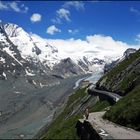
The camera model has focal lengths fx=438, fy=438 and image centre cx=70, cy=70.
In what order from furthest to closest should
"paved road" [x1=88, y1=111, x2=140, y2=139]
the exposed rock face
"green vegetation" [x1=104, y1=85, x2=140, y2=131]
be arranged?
1. "green vegetation" [x1=104, y1=85, x2=140, y2=131]
2. the exposed rock face
3. "paved road" [x1=88, y1=111, x2=140, y2=139]

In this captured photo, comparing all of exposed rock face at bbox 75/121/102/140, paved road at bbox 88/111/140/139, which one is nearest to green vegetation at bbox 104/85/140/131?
paved road at bbox 88/111/140/139

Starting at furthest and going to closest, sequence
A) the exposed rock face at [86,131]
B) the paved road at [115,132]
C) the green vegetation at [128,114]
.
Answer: the green vegetation at [128,114] → the exposed rock face at [86,131] → the paved road at [115,132]

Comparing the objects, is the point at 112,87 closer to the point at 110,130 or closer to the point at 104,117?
the point at 104,117

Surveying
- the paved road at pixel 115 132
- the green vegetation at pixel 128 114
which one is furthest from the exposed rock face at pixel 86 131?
the green vegetation at pixel 128 114

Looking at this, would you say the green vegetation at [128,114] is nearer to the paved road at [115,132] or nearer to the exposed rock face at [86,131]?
the paved road at [115,132]

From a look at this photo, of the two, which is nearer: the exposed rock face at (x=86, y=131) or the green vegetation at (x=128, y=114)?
the exposed rock face at (x=86, y=131)

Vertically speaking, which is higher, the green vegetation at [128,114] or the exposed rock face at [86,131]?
the green vegetation at [128,114]

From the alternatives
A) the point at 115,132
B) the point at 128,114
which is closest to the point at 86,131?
the point at 115,132

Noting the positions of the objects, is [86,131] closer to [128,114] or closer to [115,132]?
[115,132]

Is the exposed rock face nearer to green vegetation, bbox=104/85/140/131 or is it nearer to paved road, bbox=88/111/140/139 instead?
paved road, bbox=88/111/140/139

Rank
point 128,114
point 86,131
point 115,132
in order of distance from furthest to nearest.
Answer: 1. point 128,114
2. point 86,131
3. point 115,132

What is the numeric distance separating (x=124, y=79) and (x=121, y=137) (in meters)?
65.6

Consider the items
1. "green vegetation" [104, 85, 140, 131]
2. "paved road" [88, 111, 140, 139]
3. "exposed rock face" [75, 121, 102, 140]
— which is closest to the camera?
"paved road" [88, 111, 140, 139]

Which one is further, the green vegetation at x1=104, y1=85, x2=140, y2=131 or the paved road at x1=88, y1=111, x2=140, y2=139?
the green vegetation at x1=104, y1=85, x2=140, y2=131
